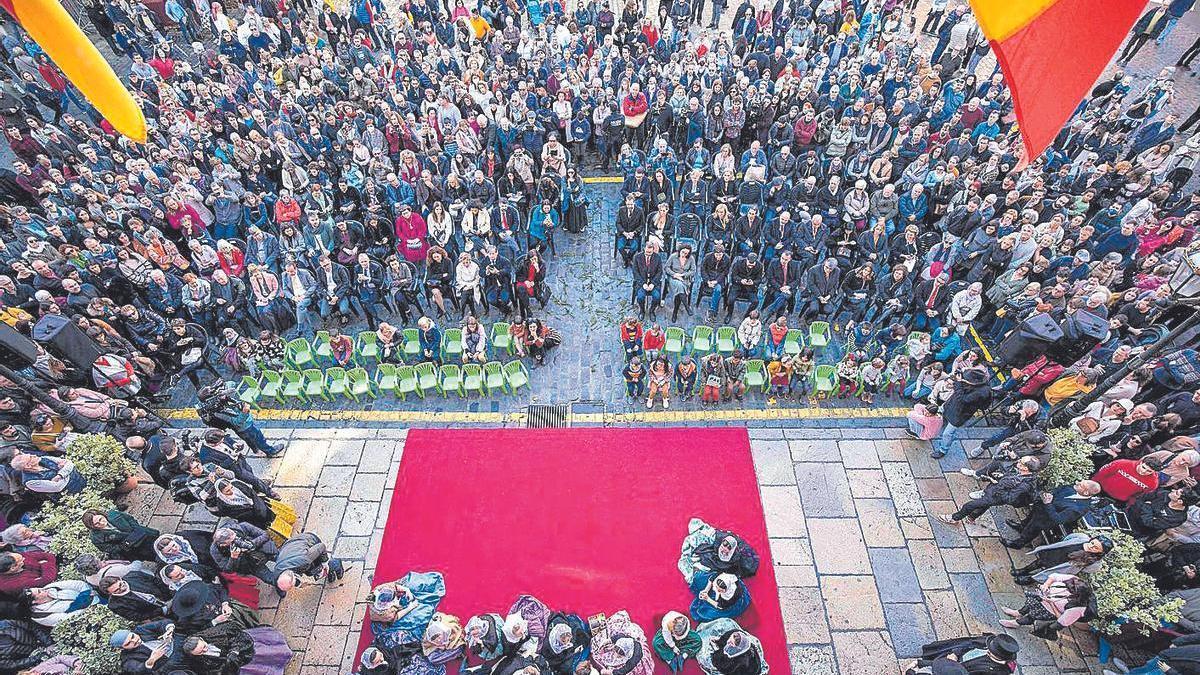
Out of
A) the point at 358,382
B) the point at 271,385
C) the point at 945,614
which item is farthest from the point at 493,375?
the point at 945,614

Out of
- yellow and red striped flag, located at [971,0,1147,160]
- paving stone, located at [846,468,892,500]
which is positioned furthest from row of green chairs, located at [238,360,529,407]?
yellow and red striped flag, located at [971,0,1147,160]

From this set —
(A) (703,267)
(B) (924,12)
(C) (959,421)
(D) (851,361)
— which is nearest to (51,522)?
(A) (703,267)

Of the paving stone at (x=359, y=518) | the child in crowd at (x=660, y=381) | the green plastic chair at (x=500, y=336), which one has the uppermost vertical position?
the green plastic chair at (x=500, y=336)

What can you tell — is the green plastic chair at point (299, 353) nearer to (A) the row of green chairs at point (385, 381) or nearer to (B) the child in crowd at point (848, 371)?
(A) the row of green chairs at point (385, 381)

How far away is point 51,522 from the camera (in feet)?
24.7

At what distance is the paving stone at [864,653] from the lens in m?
7.73

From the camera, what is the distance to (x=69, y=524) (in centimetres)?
764

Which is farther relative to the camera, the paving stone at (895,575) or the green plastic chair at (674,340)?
the green plastic chair at (674,340)

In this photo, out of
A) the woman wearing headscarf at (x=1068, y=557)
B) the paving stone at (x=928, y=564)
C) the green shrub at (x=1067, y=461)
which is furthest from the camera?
the paving stone at (x=928, y=564)

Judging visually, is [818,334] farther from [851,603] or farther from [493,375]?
[493,375]

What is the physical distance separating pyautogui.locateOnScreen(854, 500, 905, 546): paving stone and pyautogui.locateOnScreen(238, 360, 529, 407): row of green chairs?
6.04 metres

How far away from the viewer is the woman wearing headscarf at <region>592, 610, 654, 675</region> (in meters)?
6.96

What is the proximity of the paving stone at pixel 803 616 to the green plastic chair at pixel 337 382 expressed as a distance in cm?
796

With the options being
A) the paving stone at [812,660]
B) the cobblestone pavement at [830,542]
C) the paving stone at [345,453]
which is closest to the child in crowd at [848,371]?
the cobblestone pavement at [830,542]
